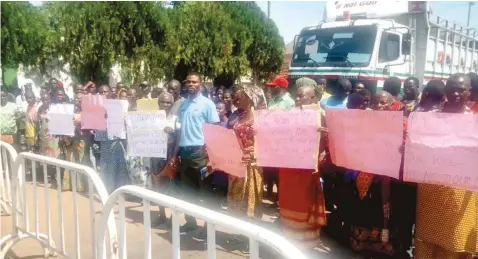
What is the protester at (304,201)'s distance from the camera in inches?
138

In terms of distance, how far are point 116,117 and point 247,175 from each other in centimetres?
205

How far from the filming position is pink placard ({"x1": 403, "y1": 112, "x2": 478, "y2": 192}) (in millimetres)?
2547

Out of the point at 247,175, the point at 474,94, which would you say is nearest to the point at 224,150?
the point at 247,175

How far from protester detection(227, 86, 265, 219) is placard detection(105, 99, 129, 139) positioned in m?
1.73

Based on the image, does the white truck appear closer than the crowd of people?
No

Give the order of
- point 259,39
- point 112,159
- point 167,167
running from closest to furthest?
point 167,167 → point 112,159 → point 259,39

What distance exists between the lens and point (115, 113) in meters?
5.09

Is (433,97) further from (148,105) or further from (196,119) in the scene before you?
(148,105)

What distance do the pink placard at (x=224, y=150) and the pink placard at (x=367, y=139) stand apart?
783 mm

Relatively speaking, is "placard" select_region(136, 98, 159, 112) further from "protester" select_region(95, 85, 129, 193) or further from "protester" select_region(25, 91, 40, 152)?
"protester" select_region(25, 91, 40, 152)

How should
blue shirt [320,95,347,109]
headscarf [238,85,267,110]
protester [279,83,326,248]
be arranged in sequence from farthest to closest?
blue shirt [320,95,347,109], headscarf [238,85,267,110], protester [279,83,326,248]

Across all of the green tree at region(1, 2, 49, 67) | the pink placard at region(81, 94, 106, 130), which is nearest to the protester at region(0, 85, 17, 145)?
the pink placard at region(81, 94, 106, 130)

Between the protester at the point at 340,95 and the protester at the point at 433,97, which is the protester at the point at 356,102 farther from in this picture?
the protester at the point at 340,95

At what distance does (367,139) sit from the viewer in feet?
10.1
